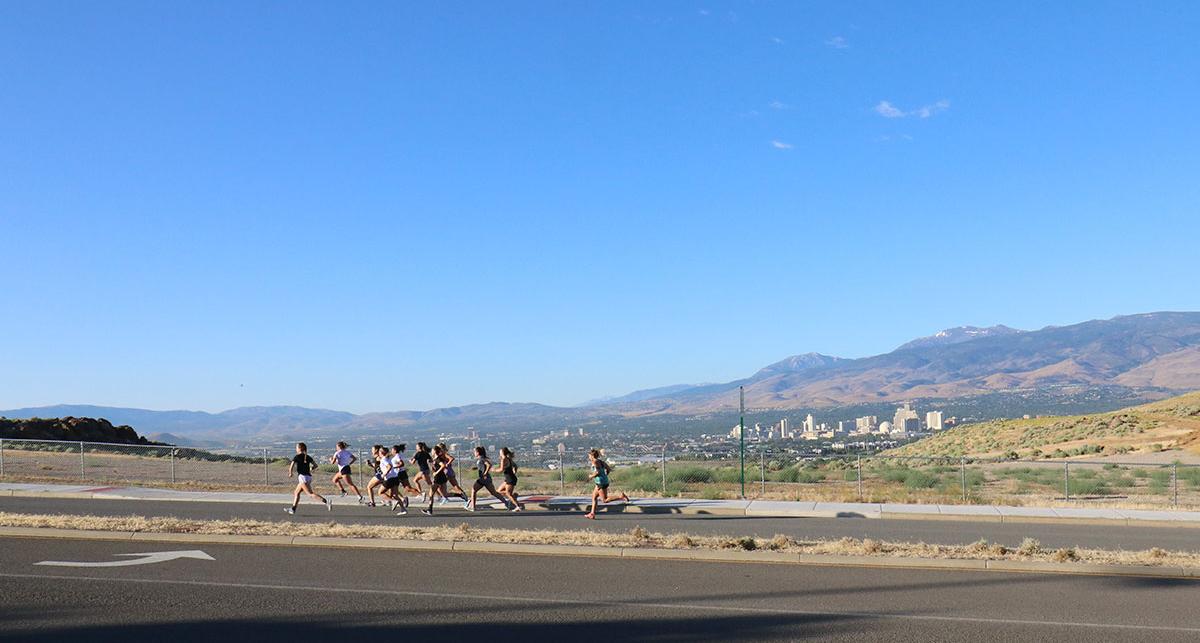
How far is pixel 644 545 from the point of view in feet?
44.2

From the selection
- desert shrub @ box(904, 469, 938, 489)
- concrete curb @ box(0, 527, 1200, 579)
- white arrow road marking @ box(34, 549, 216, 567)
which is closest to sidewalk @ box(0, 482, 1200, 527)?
desert shrub @ box(904, 469, 938, 489)

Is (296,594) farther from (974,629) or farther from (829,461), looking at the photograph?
(829,461)

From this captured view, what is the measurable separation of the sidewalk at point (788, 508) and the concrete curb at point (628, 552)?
7.29 meters

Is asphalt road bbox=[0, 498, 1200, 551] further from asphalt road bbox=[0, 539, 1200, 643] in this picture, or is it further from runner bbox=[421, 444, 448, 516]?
asphalt road bbox=[0, 539, 1200, 643]

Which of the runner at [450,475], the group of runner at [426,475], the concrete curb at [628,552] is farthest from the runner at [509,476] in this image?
the concrete curb at [628,552]

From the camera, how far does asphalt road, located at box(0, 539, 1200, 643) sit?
345 inches

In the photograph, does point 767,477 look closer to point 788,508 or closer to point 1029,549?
point 788,508

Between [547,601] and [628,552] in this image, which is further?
[628,552]

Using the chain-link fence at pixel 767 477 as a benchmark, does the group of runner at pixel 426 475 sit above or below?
above

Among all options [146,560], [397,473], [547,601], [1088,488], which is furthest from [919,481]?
[146,560]

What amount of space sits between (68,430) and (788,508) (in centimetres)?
4209

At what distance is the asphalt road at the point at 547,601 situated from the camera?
877 centimetres

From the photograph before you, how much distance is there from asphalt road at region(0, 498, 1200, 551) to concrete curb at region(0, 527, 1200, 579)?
10.9 feet

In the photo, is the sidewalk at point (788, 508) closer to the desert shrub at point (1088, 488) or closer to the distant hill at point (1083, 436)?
the desert shrub at point (1088, 488)
